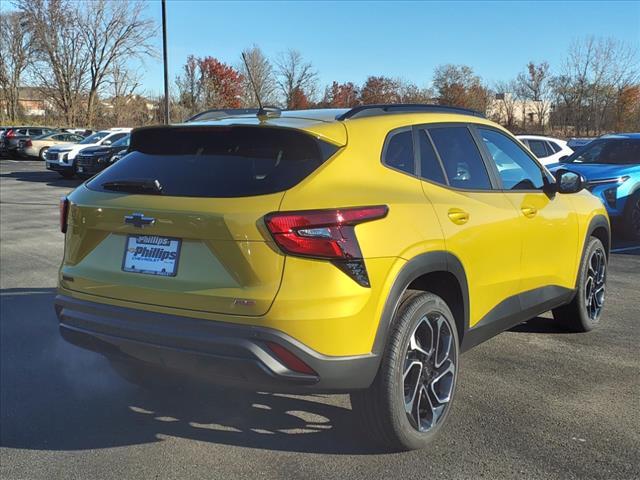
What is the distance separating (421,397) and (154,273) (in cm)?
152

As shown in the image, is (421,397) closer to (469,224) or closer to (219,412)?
(469,224)

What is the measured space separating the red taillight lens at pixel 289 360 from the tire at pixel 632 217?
8437mm

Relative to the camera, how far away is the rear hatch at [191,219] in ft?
8.98

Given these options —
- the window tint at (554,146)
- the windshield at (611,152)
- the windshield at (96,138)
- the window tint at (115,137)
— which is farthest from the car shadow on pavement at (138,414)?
the windshield at (96,138)

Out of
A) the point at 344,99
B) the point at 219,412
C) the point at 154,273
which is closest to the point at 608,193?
the point at 219,412

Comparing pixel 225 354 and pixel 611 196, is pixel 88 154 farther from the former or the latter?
pixel 225 354

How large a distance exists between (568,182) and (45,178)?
2196 cm

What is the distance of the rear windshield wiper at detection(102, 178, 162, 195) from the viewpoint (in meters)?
3.05

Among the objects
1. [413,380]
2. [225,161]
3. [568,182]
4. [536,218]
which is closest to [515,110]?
[568,182]

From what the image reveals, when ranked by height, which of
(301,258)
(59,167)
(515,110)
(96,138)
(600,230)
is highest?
(515,110)

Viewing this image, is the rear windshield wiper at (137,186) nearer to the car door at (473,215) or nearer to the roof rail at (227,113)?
the roof rail at (227,113)

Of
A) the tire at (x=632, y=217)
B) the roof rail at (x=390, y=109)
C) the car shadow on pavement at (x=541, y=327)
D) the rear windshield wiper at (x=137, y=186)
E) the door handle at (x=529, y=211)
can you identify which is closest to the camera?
the rear windshield wiper at (x=137, y=186)

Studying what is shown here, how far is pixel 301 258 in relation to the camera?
2.70 metres

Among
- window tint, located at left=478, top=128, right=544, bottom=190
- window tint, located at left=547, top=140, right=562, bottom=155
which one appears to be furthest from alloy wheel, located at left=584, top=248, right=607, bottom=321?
window tint, located at left=547, top=140, right=562, bottom=155
